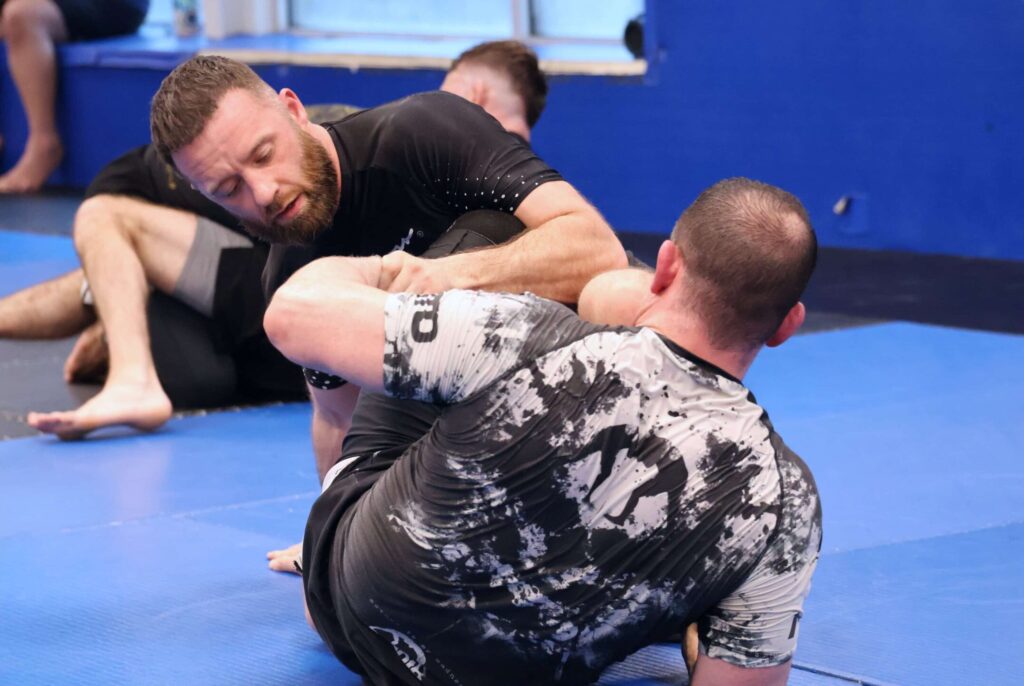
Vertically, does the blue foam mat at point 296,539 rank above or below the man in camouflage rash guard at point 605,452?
below

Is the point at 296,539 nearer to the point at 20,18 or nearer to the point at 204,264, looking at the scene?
the point at 204,264

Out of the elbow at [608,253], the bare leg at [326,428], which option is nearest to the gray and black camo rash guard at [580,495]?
the elbow at [608,253]

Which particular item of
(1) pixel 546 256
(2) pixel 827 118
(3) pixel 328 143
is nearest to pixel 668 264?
(1) pixel 546 256

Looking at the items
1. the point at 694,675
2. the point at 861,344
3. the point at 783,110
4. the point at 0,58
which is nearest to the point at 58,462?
the point at 694,675

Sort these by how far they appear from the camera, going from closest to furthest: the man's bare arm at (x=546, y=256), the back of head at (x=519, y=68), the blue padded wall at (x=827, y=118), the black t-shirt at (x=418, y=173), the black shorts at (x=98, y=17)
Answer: the man's bare arm at (x=546, y=256), the black t-shirt at (x=418, y=173), the back of head at (x=519, y=68), the blue padded wall at (x=827, y=118), the black shorts at (x=98, y=17)

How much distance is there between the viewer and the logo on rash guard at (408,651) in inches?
75.7

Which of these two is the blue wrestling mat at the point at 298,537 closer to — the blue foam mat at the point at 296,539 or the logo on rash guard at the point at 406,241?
the blue foam mat at the point at 296,539

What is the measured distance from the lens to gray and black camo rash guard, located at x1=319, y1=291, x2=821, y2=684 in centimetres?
170

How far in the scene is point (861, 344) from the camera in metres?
4.37

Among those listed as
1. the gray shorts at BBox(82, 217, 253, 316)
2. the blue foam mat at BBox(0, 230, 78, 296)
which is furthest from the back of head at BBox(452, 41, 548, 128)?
the blue foam mat at BBox(0, 230, 78, 296)

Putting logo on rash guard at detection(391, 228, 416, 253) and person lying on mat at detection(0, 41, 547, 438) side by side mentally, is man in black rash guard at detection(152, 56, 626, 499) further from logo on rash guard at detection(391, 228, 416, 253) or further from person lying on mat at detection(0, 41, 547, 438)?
person lying on mat at detection(0, 41, 547, 438)

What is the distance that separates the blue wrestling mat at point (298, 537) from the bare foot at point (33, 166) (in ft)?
16.7

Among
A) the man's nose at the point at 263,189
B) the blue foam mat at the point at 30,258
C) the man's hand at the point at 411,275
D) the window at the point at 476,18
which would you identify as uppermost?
the man's nose at the point at 263,189

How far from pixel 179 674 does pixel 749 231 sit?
3.64 ft
